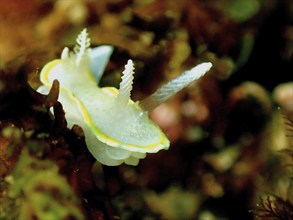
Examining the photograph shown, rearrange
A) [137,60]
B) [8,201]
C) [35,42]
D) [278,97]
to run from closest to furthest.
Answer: [8,201]
[137,60]
[278,97]
[35,42]

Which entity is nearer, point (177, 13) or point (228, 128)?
point (228, 128)

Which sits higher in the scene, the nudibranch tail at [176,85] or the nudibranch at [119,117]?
the nudibranch tail at [176,85]

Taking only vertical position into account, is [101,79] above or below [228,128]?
above

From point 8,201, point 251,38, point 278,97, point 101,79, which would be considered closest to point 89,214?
point 8,201

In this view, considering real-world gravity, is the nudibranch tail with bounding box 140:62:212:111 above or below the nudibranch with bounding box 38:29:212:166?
above

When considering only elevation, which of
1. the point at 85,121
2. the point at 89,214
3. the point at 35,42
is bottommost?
the point at 35,42

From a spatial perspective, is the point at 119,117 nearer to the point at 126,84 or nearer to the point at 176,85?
the point at 126,84

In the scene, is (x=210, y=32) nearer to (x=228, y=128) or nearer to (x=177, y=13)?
(x=177, y=13)
